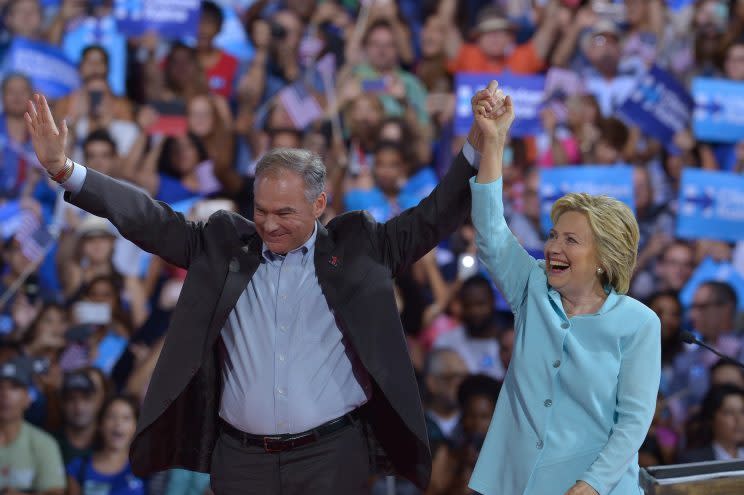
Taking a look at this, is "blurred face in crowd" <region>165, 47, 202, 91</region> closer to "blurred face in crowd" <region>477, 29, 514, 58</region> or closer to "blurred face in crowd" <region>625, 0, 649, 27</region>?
"blurred face in crowd" <region>477, 29, 514, 58</region>

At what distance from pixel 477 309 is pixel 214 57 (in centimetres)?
227

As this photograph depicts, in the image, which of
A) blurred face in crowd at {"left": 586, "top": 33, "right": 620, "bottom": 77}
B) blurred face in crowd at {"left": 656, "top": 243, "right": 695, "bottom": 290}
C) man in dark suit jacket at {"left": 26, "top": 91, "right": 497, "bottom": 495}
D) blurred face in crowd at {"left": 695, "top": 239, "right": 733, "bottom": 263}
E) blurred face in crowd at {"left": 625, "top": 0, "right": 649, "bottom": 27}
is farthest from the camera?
blurred face in crowd at {"left": 625, "top": 0, "right": 649, "bottom": 27}

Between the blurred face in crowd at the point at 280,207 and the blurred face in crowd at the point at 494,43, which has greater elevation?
the blurred face in crowd at the point at 494,43

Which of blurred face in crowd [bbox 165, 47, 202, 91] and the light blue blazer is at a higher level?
blurred face in crowd [bbox 165, 47, 202, 91]

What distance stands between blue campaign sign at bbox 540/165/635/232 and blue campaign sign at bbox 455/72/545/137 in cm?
38

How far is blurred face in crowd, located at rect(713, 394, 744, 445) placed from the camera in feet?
17.6

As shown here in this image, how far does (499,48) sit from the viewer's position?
21.6 feet

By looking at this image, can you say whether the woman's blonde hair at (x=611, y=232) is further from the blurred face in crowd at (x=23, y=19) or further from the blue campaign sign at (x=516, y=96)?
the blurred face in crowd at (x=23, y=19)

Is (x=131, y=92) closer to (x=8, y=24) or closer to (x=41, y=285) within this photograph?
(x=8, y=24)

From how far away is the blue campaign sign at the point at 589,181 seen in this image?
6.07m

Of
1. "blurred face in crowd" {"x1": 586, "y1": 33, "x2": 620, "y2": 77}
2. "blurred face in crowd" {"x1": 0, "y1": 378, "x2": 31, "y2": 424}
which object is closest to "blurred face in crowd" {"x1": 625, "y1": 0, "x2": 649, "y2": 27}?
"blurred face in crowd" {"x1": 586, "y1": 33, "x2": 620, "y2": 77}

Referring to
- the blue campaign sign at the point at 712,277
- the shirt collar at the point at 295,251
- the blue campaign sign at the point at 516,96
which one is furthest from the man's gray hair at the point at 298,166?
the blue campaign sign at the point at 712,277

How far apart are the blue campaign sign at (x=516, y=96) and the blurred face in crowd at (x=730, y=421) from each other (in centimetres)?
194

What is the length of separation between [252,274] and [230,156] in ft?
11.3
